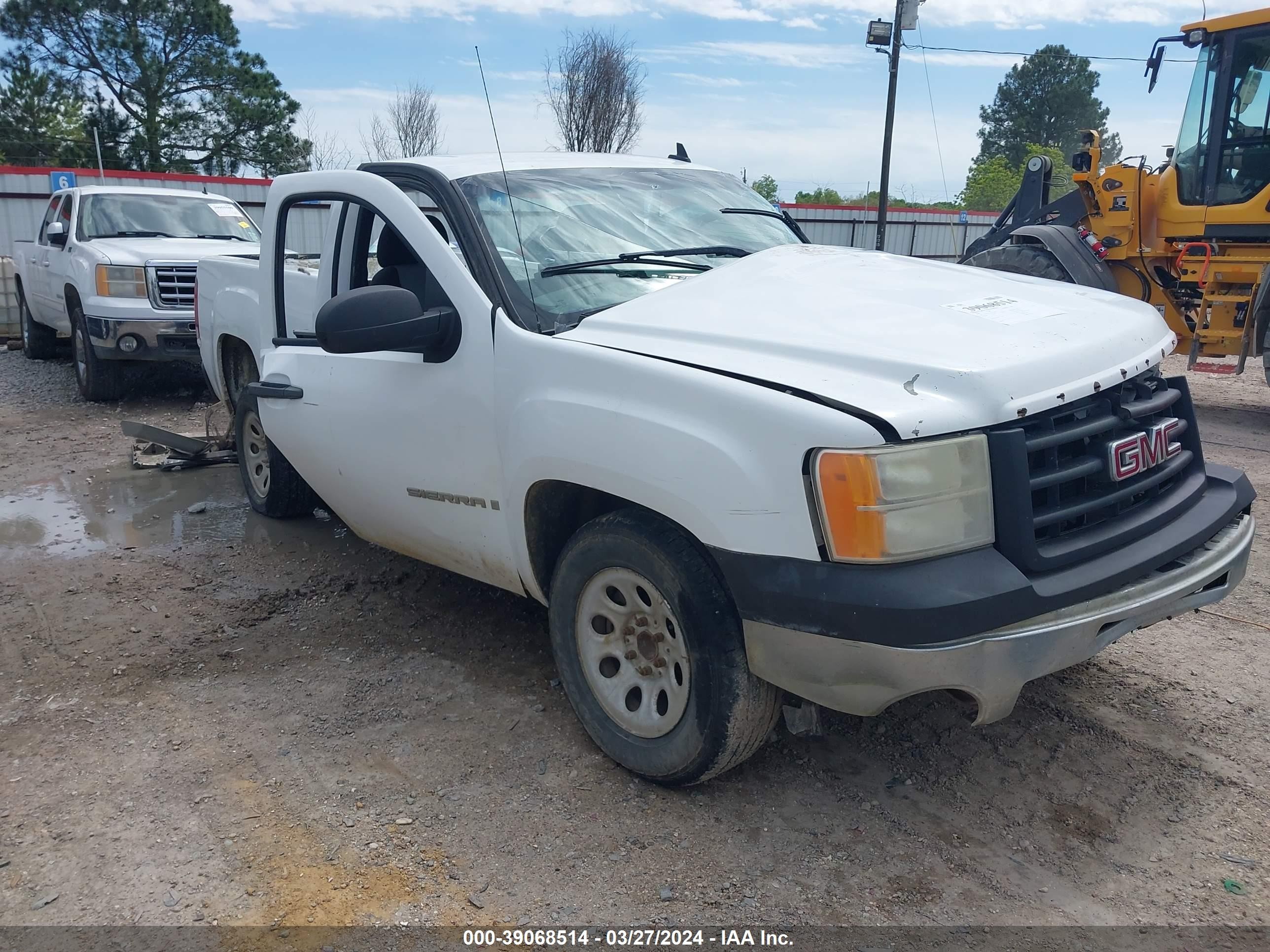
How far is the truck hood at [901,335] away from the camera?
8.31 feet

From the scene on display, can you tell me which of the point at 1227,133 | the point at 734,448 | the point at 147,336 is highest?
the point at 1227,133

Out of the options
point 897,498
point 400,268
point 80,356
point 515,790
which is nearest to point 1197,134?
point 400,268

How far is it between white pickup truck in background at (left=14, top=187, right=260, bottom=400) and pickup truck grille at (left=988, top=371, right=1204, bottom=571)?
8166mm

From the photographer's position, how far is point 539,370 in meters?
3.11

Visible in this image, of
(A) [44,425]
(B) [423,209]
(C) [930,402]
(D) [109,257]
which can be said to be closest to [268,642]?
(B) [423,209]

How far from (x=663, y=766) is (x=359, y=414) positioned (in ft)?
5.94

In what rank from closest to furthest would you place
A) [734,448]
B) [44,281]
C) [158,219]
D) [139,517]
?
[734,448] < [139,517] < [158,219] < [44,281]

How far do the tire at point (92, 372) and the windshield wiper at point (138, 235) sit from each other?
0.85 metres

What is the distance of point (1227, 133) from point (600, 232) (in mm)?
7962

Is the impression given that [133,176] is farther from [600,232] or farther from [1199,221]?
[600,232]

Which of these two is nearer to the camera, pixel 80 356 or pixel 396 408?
pixel 396 408

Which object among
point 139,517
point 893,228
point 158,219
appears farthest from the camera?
point 893,228

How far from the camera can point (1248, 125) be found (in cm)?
902

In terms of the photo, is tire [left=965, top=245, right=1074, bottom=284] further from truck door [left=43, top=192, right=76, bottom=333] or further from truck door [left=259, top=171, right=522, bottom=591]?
truck door [left=43, top=192, right=76, bottom=333]
